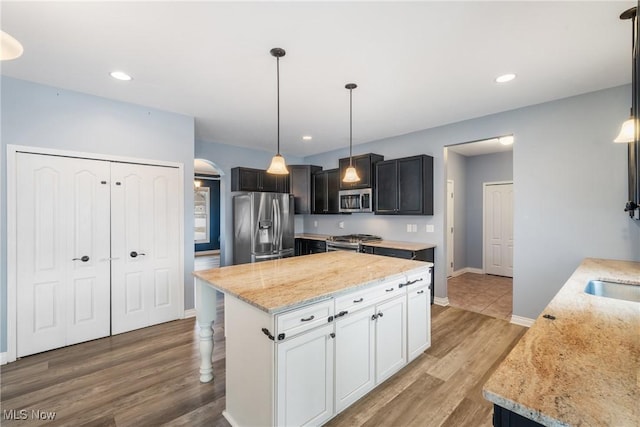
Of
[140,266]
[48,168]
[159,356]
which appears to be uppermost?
[48,168]

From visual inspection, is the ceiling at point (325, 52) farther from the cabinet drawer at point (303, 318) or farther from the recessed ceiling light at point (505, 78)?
the cabinet drawer at point (303, 318)

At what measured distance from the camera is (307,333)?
5.39 ft

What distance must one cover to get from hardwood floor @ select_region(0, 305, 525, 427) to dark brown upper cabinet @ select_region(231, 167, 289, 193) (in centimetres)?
290

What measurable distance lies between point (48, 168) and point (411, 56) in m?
3.74

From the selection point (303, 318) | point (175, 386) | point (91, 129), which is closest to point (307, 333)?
point (303, 318)

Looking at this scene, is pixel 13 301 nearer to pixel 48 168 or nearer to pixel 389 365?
pixel 48 168

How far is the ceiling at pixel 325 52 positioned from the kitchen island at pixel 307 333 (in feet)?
5.95

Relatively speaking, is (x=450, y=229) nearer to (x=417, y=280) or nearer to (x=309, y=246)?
(x=309, y=246)

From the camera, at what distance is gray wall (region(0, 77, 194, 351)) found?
8.80 ft

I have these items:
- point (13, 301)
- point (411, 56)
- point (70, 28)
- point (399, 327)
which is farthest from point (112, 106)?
point (399, 327)

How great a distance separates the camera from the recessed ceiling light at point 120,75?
2.59 metres

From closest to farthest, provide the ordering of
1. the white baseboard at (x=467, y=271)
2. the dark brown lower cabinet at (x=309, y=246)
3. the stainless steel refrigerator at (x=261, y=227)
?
the stainless steel refrigerator at (x=261, y=227) < the dark brown lower cabinet at (x=309, y=246) < the white baseboard at (x=467, y=271)

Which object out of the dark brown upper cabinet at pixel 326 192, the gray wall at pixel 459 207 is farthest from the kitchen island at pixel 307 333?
the gray wall at pixel 459 207

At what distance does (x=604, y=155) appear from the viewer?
2.91m
